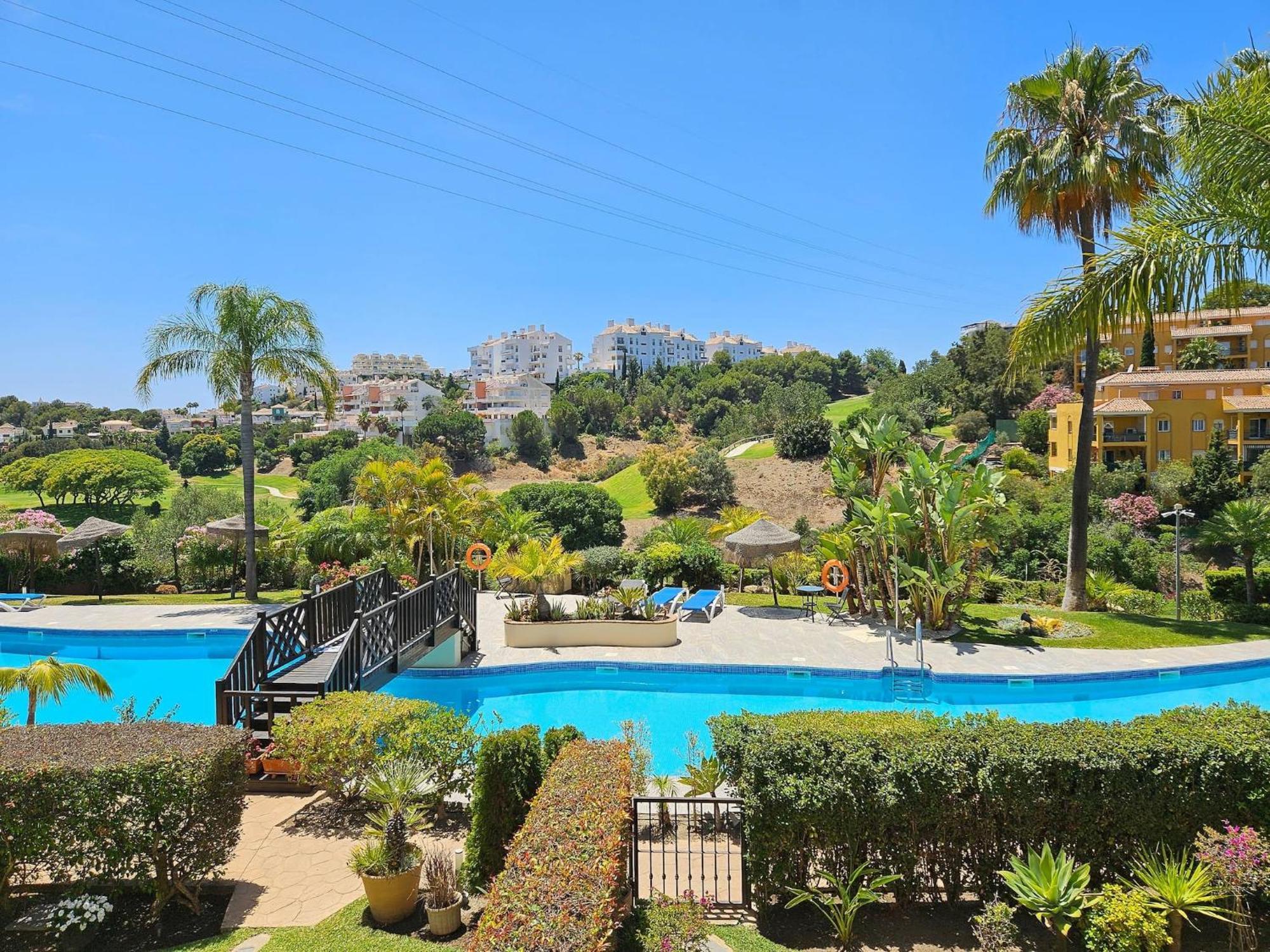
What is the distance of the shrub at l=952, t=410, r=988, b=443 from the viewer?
5031 cm

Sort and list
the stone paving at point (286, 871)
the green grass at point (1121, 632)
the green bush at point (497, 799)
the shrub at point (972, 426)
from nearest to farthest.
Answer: the stone paving at point (286, 871) < the green bush at point (497, 799) < the green grass at point (1121, 632) < the shrub at point (972, 426)

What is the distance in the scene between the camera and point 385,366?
190m

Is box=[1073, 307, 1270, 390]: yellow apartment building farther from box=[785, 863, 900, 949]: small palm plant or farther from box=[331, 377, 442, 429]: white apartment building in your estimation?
box=[331, 377, 442, 429]: white apartment building

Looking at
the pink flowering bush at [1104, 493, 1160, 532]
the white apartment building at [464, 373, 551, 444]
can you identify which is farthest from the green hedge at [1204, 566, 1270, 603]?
the white apartment building at [464, 373, 551, 444]

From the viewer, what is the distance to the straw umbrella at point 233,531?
1905 cm

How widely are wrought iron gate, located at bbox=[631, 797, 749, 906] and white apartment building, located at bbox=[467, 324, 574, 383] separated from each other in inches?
5603

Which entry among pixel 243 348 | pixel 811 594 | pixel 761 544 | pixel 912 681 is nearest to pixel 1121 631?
pixel 912 681

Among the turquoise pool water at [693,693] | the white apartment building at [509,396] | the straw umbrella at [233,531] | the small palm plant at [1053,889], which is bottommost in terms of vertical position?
the turquoise pool water at [693,693]

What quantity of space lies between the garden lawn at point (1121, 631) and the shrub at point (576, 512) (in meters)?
16.8

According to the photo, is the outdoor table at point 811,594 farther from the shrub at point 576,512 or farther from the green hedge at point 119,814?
the shrub at point 576,512

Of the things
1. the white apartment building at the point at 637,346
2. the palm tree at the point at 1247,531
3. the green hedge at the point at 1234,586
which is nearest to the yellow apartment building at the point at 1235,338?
the green hedge at the point at 1234,586

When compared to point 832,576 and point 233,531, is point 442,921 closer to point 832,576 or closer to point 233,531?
point 832,576

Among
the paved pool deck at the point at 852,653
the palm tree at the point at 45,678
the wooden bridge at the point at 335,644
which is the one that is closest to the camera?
the palm tree at the point at 45,678

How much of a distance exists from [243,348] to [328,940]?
15.9 metres
